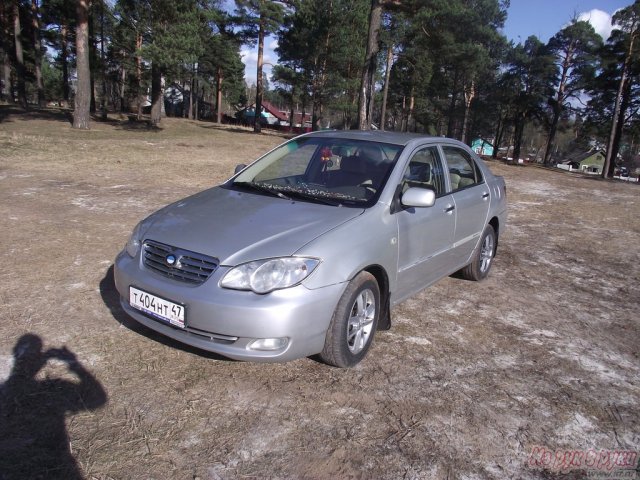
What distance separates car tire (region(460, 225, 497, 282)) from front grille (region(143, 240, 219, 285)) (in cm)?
311

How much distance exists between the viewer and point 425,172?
13.8 feet

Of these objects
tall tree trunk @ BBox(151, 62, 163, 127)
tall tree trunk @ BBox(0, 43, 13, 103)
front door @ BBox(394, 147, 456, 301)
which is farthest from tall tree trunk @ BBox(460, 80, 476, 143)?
front door @ BBox(394, 147, 456, 301)

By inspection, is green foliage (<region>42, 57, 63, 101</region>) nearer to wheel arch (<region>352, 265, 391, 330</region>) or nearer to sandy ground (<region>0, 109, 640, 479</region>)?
sandy ground (<region>0, 109, 640, 479</region>)

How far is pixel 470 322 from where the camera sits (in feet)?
13.9

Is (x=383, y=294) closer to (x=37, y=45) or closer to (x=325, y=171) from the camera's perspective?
(x=325, y=171)

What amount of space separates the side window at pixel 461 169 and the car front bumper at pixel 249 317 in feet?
7.12

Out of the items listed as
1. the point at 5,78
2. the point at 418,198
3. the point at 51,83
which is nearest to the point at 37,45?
the point at 5,78

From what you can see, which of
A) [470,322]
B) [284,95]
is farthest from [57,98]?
[470,322]

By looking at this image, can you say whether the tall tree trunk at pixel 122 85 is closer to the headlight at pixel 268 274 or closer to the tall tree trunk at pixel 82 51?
the tall tree trunk at pixel 82 51

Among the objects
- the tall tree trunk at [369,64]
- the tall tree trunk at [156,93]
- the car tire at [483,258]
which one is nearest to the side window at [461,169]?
the car tire at [483,258]

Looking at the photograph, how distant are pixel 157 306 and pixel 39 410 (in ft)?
2.70

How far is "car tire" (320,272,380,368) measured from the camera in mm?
3039

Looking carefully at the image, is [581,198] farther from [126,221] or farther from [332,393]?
[332,393]

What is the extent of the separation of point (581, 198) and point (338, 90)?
21933 mm
